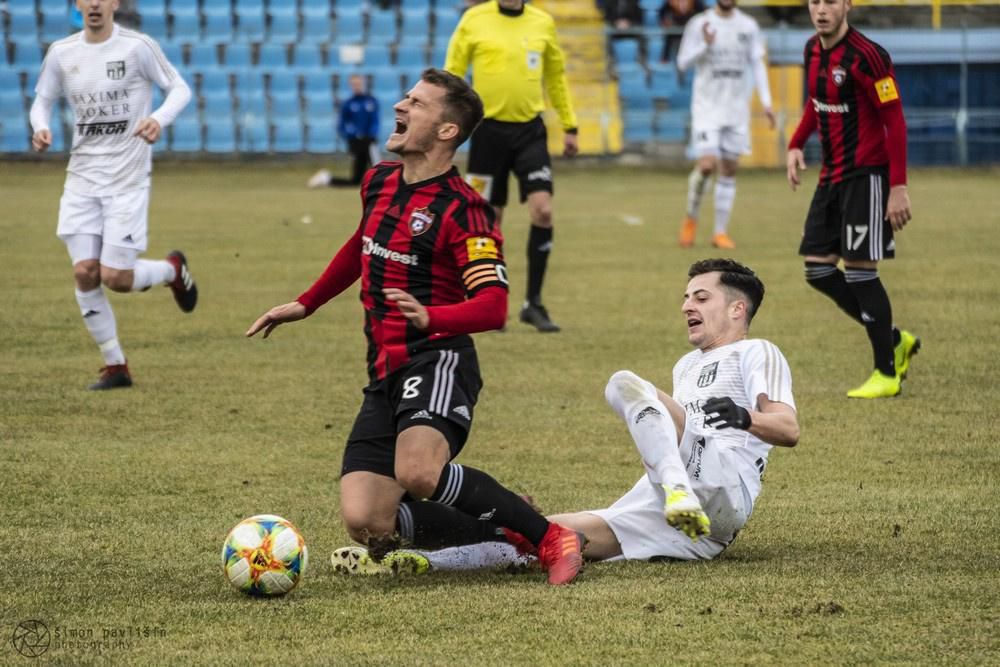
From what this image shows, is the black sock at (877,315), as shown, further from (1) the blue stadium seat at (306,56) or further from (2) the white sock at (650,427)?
(1) the blue stadium seat at (306,56)

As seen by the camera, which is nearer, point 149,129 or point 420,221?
point 420,221

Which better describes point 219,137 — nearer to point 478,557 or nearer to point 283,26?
point 283,26

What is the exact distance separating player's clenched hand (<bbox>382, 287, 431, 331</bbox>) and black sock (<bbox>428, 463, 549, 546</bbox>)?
0.49m

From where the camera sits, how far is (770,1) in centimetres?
3039

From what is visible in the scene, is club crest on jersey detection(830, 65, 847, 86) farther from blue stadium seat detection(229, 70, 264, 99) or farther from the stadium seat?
the stadium seat

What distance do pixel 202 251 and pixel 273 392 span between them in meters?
7.59

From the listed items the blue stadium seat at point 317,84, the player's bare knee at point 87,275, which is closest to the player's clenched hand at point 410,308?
the player's bare knee at point 87,275

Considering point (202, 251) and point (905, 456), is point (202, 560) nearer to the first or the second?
point (905, 456)

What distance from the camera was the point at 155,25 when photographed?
106ft

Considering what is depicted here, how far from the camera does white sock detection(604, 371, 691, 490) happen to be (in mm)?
4809

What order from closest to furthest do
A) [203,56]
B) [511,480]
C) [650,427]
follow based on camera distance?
[650,427]
[511,480]
[203,56]

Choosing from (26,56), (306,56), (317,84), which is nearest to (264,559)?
(317,84)

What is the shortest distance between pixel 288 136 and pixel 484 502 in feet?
86.6

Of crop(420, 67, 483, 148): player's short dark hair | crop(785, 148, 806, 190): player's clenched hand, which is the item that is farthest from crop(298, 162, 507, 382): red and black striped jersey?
crop(785, 148, 806, 190): player's clenched hand
